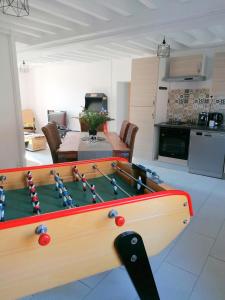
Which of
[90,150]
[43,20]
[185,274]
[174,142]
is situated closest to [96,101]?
[174,142]

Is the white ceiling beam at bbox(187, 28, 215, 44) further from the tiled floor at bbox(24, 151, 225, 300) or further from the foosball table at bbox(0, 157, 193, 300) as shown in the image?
the foosball table at bbox(0, 157, 193, 300)

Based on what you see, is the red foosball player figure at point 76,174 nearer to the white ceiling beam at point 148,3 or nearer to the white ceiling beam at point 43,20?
the white ceiling beam at point 148,3

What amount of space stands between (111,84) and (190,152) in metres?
3.07

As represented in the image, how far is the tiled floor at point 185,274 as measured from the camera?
155 centimetres

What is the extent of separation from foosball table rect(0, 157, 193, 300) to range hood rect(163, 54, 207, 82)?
3.02m

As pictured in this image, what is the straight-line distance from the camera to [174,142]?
417 centimetres

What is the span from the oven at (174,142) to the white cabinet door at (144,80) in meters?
0.71

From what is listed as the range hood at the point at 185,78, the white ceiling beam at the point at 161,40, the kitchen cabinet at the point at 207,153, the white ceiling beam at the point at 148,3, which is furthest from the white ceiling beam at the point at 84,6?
the kitchen cabinet at the point at 207,153

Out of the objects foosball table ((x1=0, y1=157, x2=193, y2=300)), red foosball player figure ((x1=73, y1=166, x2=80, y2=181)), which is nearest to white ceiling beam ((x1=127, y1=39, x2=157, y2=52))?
red foosball player figure ((x1=73, y1=166, x2=80, y2=181))

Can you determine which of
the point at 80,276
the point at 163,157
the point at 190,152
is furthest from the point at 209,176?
the point at 80,276

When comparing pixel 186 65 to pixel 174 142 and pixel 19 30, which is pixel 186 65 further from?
pixel 19 30

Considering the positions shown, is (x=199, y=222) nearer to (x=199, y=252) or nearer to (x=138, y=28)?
(x=199, y=252)

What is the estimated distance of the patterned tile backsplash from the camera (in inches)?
159

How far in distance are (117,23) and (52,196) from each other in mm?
2430
